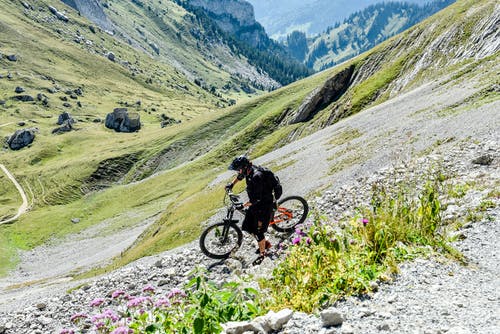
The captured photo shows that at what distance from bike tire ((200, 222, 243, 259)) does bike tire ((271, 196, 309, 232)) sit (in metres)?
1.77

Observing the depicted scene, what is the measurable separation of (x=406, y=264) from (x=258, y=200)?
22.8 feet

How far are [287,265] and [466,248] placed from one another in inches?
185

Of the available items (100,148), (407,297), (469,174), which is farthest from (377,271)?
(100,148)

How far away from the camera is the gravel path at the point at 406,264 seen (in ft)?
24.8

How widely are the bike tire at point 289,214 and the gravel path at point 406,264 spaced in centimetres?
73

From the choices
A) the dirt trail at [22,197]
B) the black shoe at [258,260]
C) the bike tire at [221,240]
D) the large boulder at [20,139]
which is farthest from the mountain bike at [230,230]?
the large boulder at [20,139]

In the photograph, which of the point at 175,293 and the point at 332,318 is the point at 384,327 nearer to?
the point at 332,318

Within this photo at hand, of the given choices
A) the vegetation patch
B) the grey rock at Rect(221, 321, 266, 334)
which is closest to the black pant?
the vegetation patch

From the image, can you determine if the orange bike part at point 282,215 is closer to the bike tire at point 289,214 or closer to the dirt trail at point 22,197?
the bike tire at point 289,214

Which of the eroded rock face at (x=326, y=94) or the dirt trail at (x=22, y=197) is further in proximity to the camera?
the dirt trail at (x=22, y=197)

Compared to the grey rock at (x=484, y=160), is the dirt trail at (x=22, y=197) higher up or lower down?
higher up

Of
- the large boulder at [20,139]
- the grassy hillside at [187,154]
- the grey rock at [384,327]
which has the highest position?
the large boulder at [20,139]

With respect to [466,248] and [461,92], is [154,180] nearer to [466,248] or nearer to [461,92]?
[461,92]

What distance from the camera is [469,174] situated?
15867 millimetres
